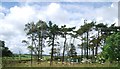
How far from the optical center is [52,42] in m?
36.1

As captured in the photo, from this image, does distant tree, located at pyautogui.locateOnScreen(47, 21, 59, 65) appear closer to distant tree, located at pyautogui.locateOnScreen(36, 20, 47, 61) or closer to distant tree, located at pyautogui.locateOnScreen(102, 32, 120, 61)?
distant tree, located at pyautogui.locateOnScreen(36, 20, 47, 61)

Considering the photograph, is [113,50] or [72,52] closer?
[113,50]

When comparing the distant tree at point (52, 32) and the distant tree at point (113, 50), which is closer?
the distant tree at point (113, 50)

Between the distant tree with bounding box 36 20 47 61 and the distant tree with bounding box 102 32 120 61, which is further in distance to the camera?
the distant tree with bounding box 36 20 47 61

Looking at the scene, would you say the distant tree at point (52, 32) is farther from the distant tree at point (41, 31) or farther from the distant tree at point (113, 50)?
the distant tree at point (113, 50)

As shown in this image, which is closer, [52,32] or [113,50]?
[113,50]

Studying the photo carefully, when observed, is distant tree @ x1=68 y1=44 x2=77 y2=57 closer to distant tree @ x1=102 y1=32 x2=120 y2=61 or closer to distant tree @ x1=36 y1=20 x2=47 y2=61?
distant tree @ x1=36 y1=20 x2=47 y2=61

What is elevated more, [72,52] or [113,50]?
[113,50]

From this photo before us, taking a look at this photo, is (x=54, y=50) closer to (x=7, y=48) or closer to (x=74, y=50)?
(x=74, y=50)

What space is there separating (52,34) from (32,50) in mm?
3430

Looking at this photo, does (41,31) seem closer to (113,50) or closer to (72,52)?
(72,52)

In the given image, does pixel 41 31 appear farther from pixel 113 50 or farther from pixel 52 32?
pixel 113 50

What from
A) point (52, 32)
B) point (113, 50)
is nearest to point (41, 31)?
point (52, 32)

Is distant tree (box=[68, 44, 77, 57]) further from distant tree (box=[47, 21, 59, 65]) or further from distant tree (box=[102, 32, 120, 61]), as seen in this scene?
distant tree (box=[102, 32, 120, 61])
